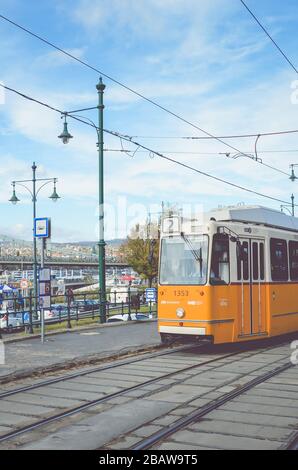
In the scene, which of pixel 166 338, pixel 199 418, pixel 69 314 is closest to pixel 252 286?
pixel 166 338

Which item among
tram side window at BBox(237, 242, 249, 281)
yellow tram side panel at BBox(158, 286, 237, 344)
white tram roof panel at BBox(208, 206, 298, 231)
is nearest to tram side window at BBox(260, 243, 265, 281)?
tram side window at BBox(237, 242, 249, 281)

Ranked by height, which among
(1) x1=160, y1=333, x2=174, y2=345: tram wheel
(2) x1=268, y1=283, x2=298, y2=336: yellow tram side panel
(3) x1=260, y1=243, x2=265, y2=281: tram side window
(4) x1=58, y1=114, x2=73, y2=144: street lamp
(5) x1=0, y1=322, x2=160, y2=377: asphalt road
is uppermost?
(4) x1=58, y1=114, x2=73, y2=144: street lamp

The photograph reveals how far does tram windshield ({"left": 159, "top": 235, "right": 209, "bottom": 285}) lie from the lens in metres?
13.1

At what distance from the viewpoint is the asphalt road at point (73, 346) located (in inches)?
468

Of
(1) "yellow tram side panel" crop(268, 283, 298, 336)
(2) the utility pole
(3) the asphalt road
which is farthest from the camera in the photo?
(2) the utility pole

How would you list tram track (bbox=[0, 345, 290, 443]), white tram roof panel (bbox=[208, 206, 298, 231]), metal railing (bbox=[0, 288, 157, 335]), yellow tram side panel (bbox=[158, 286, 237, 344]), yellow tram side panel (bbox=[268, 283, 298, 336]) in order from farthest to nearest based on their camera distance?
1. metal railing (bbox=[0, 288, 157, 335])
2. yellow tram side panel (bbox=[268, 283, 298, 336])
3. white tram roof panel (bbox=[208, 206, 298, 231])
4. yellow tram side panel (bbox=[158, 286, 237, 344])
5. tram track (bbox=[0, 345, 290, 443])

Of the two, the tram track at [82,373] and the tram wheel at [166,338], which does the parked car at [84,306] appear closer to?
the tram wheel at [166,338]

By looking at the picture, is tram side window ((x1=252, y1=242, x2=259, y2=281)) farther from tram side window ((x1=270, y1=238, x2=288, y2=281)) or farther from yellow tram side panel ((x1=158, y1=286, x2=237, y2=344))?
yellow tram side panel ((x1=158, y1=286, x2=237, y2=344))

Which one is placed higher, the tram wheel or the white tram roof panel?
the white tram roof panel

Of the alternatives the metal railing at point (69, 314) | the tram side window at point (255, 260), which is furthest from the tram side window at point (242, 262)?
the metal railing at point (69, 314)

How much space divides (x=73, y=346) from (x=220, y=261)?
4.07 metres

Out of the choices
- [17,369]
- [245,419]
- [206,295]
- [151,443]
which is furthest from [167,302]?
[151,443]
